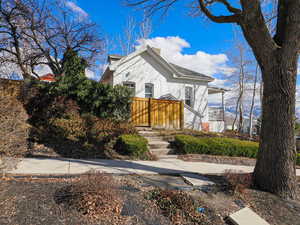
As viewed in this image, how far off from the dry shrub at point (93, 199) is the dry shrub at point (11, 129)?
6.15ft

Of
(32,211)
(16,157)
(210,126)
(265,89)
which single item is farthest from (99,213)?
(210,126)

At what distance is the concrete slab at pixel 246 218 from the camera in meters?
2.53

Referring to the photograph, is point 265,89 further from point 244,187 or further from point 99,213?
point 99,213

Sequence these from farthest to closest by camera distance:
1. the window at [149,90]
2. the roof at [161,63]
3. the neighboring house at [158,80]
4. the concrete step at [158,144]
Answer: the window at [149,90] → the neighboring house at [158,80] → the roof at [161,63] → the concrete step at [158,144]

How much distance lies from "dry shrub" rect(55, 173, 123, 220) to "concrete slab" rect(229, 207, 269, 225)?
5.81ft

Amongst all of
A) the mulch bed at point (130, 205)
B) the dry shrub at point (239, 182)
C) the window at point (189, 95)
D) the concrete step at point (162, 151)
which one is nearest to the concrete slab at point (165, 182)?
the mulch bed at point (130, 205)

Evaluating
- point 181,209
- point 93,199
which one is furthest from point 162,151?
point 93,199

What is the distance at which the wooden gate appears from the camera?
969 cm

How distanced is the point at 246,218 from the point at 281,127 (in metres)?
1.88

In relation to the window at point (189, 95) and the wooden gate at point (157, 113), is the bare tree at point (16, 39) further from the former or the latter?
the window at point (189, 95)

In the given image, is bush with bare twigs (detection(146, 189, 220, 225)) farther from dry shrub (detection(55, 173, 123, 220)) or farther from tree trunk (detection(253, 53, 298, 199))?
tree trunk (detection(253, 53, 298, 199))

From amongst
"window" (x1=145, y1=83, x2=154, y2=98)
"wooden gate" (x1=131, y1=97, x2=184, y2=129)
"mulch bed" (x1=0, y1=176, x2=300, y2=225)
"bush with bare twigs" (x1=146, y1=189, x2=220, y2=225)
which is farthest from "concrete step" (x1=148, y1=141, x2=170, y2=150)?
"window" (x1=145, y1=83, x2=154, y2=98)

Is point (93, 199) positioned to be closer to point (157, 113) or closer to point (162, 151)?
point (162, 151)

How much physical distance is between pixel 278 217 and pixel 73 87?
8151 mm
